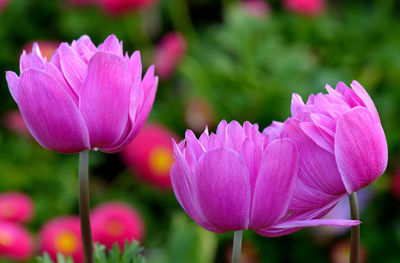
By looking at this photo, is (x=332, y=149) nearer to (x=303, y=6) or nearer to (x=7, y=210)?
(x=7, y=210)

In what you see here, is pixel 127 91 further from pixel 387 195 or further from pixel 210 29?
pixel 210 29

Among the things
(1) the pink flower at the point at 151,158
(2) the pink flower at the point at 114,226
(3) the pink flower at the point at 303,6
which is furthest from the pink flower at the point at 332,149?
(3) the pink flower at the point at 303,6

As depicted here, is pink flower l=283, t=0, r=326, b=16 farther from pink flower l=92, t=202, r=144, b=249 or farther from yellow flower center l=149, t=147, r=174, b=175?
→ pink flower l=92, t=202, r=144, b=249

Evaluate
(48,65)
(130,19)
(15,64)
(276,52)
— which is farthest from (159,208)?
(48,65)

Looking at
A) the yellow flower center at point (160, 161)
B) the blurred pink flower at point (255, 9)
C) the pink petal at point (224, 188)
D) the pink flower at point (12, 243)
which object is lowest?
the pink flower at point (12, 243)

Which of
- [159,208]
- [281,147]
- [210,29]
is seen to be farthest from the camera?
[210,29]

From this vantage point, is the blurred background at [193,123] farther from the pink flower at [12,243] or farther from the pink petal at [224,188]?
the pink petal at [224,188]
